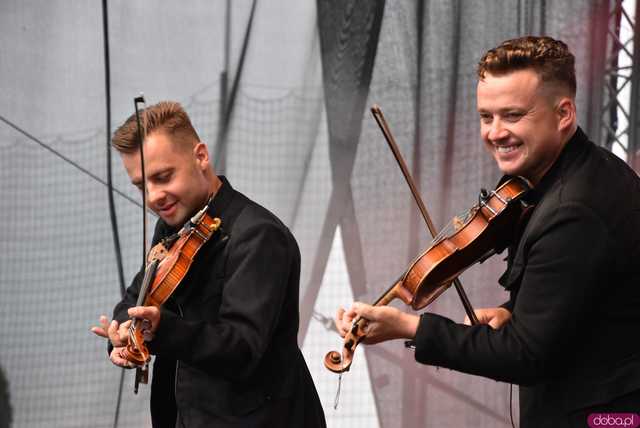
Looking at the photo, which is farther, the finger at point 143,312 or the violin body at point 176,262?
the violin body at point 176,262

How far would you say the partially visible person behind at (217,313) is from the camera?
2061 millimetres

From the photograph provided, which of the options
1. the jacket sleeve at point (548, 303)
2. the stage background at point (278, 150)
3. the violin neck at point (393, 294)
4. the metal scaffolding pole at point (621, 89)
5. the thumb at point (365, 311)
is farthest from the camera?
Answer: the stage background at point (278, 150)

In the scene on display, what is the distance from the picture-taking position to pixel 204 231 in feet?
7.16

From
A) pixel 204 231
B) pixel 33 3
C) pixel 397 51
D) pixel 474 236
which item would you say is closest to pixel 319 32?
pixel 397 51

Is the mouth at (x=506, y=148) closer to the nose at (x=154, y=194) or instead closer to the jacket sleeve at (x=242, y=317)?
the jacket sleeve at (x=242, y=317)

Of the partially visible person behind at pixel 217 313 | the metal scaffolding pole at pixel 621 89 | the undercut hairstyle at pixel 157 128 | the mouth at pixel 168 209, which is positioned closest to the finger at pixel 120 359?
the partially visible person behind at pixel 217 313

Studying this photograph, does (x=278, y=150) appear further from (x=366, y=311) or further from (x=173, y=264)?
(x=366, y=311)

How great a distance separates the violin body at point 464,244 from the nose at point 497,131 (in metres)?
0.10

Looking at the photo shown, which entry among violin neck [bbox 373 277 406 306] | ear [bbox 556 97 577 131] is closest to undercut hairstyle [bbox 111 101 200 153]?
violin neck [bbox 373 277 406 306]

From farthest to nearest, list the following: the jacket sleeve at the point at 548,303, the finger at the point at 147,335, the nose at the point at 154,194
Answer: the nose at the point at 154,194 < the finger at the point at 147,335 < the jacket sleeve at the point at 548,303

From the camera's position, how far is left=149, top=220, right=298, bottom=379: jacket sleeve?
2.04 m

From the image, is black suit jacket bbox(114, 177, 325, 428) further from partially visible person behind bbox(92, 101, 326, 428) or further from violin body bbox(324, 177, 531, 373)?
violin body bbox(324, 177, 531, 373)

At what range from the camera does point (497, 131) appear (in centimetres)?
182

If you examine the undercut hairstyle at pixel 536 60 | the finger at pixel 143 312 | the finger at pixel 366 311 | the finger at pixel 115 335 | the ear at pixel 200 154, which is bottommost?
the finger at pixel 115 335
